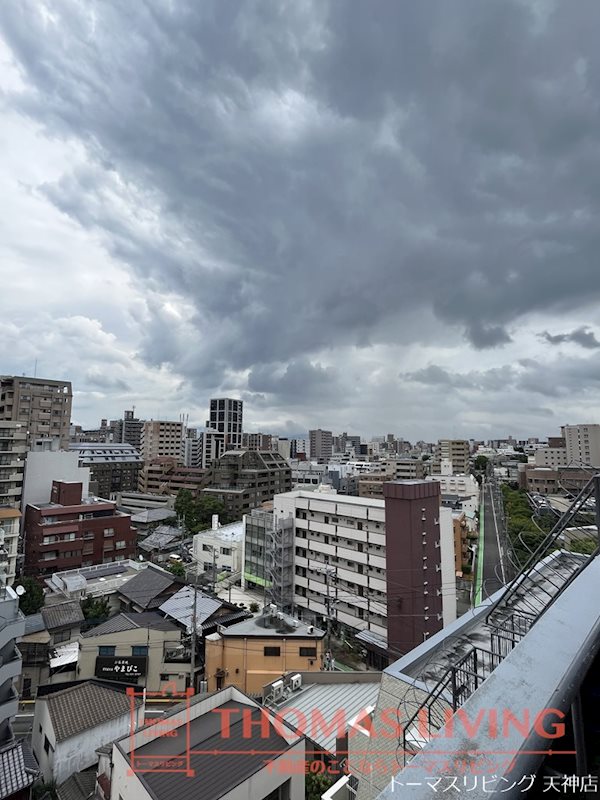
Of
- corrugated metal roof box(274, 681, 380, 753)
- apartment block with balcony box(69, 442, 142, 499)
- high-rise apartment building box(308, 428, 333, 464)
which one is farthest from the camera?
high-rise apartment building box(308, 428, 333, 464)

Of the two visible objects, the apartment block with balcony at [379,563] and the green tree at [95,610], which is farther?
the green tree at [95,610]

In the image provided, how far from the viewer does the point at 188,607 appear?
21.7m

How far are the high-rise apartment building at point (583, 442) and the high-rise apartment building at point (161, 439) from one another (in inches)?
3002

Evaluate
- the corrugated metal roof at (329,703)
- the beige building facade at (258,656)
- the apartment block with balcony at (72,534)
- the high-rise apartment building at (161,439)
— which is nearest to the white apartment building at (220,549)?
the apartment block with balcony at (72,534)

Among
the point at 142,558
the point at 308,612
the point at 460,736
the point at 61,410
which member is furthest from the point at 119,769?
the point at 61,410

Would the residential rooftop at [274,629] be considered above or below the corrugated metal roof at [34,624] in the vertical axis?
above

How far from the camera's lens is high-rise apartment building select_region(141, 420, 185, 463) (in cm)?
8557

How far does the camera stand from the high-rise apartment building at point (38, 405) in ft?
161

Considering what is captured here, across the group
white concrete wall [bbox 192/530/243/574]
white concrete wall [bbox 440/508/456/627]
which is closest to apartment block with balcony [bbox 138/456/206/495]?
white concrete wall [bbox 192/530/243/574]

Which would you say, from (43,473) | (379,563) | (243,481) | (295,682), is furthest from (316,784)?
(243,481)

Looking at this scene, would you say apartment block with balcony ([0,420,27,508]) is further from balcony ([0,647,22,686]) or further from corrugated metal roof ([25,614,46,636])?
balcony ([0,647,22,686])

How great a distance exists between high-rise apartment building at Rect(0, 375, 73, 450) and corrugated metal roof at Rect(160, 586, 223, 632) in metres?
34.6

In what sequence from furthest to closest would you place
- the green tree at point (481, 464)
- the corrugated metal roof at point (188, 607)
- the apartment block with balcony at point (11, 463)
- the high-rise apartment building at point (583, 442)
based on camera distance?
1. the green tree at point (481, 464)
2. the high-rise apartment building at point (583, 442)
3. the apartment block with balcony at point (11, 463)
4. the corrugated metal roof at point (188, 607)

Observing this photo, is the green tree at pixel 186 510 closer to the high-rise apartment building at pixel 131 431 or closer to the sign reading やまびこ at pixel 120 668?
the sign reading やまびこ at pixel 120 668
